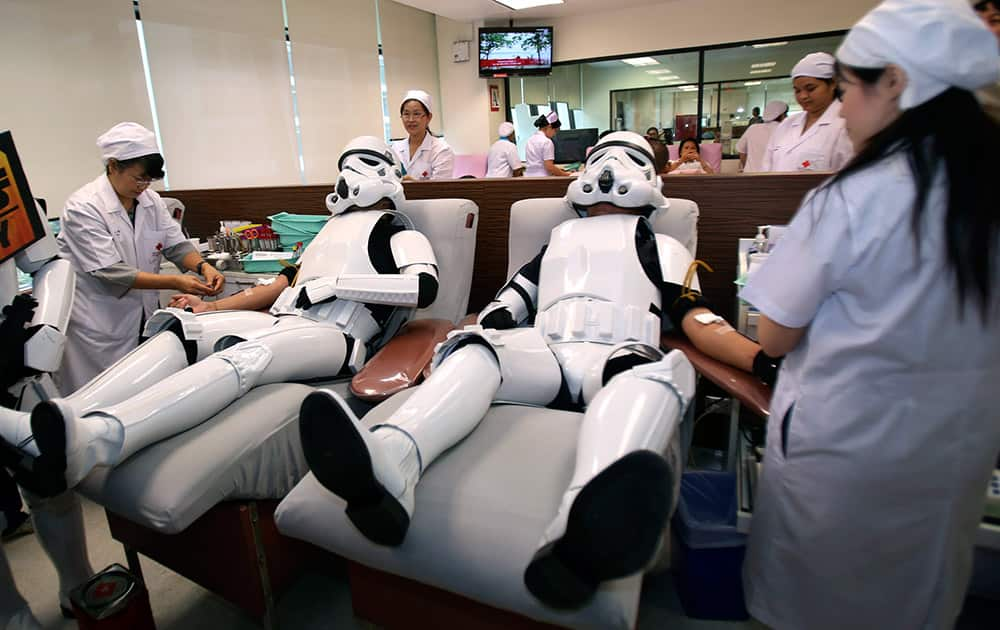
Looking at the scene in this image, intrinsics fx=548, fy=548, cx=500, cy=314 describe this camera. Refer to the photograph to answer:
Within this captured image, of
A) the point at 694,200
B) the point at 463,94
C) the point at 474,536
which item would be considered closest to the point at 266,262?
the point at 694,200

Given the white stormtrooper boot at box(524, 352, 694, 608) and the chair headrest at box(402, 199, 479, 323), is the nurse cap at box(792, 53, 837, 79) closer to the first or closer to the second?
the chair headrest at box(402, 199, 479, 323)

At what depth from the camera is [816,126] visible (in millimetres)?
2699

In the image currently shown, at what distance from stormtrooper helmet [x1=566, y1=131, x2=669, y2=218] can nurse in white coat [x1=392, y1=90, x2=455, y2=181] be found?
2.03 m

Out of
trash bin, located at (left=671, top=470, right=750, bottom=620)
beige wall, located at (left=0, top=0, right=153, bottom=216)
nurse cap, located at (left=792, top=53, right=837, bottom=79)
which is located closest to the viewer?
trash bin, located at (left=671, top=470, right=750, bottom=620)

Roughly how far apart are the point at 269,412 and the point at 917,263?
55.3 inches

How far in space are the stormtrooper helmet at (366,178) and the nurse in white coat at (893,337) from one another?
1.49 meters

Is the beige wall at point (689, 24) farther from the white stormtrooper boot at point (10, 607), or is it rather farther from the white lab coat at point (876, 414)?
the white stormtrooper boot at point (10, 607)

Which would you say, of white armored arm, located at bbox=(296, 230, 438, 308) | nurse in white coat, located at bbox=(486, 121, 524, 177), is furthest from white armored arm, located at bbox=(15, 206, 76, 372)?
nurse in white coat, located at bbox=(486, 121, 524, 177)

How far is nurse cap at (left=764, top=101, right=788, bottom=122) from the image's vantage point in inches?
150

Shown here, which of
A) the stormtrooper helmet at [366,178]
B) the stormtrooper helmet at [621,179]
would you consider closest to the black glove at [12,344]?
the stormtrooper helmet at [366,178]

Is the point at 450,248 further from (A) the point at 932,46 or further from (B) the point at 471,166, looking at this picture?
(B) the point at 471,166

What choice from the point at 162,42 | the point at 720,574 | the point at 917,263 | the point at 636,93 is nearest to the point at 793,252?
the point at 917,263

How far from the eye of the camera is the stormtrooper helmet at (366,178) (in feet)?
6.87

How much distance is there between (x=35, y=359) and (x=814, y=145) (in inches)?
126
